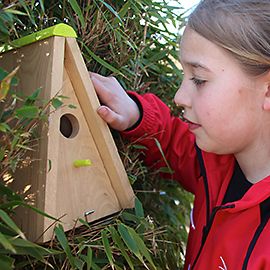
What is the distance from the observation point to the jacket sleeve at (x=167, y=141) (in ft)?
4.12

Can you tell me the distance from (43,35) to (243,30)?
0.40 meters

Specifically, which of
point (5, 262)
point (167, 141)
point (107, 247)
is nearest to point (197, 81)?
point (167, 141)

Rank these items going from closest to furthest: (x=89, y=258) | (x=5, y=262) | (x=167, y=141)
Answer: (x=5, y=262) → (x=89, y=258) → (x=167, y=141)

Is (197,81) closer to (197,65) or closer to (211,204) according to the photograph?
(197,65)

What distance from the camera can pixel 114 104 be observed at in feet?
3.78

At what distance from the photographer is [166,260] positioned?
1156 millimetres

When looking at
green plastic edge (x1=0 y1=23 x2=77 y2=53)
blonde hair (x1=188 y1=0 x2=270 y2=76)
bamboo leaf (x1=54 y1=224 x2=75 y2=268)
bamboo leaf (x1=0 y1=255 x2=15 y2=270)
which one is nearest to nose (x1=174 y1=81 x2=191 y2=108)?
blonde hair (x1=188 y1=0 x2=270 y2=76)

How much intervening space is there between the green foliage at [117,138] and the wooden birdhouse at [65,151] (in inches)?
1.1

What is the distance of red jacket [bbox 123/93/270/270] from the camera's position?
1068 mm

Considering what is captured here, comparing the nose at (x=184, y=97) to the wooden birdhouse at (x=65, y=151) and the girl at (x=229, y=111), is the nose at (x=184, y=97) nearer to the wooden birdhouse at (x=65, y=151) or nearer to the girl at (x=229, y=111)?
the girl at (x=229, y=111)

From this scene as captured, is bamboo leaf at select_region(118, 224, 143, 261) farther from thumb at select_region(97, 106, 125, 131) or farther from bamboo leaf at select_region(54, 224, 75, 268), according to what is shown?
thumb at select_region(97, 106, 125, 131)

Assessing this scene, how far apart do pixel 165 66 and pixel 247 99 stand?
0.41m

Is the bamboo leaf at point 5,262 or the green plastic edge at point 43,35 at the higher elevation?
the green plastic edge at point 43,35

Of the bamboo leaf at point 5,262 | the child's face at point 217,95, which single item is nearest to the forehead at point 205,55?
the child's face at point 217,95
